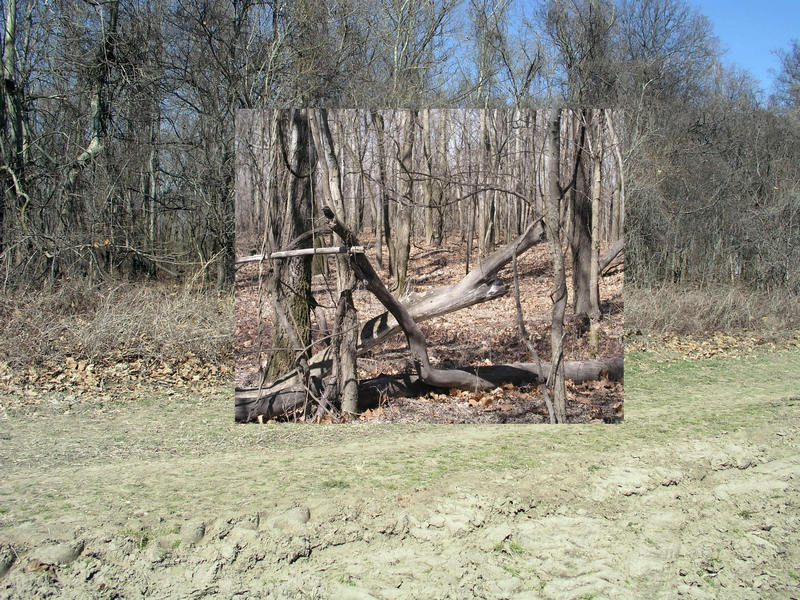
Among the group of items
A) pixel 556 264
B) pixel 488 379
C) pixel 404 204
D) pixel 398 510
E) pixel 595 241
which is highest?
pixel 404 204

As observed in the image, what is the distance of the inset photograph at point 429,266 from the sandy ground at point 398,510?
1.12 ft

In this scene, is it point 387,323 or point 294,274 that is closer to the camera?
point 294,274

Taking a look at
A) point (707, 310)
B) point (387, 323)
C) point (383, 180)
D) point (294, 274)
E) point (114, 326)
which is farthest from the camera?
point (707, 310)

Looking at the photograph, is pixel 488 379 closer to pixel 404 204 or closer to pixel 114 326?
pixel 404 204

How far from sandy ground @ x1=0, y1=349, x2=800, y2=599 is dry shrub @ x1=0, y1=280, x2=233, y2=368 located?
2133 millimetres

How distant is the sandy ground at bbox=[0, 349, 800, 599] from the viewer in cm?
458

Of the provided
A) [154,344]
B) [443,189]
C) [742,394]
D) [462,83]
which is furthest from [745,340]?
[154,344]

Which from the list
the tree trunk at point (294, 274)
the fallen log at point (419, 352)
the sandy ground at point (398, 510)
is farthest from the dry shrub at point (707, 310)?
the tree trunk at point (294, 274)

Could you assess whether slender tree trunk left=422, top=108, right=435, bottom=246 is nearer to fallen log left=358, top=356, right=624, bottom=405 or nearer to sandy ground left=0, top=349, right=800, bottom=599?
fallen log left=358, top=356, right=624, bottom=405

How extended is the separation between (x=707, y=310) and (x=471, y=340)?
27.5 ft

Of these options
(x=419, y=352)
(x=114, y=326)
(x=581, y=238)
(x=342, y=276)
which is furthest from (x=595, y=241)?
(x=114, y=326)

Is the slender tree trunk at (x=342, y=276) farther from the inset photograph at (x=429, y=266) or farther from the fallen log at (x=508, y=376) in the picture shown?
the fallen log at (x=508, y=376)

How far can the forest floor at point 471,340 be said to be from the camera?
702 centimetres

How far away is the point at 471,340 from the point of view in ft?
23.4
